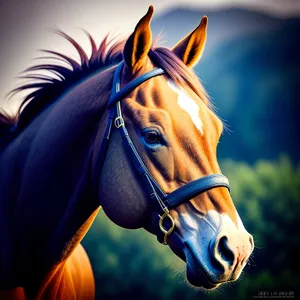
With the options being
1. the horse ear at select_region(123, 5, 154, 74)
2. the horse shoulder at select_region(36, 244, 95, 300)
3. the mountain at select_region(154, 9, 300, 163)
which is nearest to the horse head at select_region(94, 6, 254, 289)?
the horse ear at select_region(123, 5, 154, 74)

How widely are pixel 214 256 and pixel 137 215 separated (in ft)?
1.24

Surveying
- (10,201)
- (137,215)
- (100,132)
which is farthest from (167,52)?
(10,201)

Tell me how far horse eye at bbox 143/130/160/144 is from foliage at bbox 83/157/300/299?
15.5 ft

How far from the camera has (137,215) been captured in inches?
61.7

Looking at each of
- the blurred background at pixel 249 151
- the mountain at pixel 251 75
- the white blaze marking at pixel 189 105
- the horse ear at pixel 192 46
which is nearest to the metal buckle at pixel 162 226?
the white blaze marking at pixel 189 105

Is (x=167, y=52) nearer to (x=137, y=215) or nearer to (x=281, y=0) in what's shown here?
(x=137, y=215)

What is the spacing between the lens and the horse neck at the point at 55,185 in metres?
1.77

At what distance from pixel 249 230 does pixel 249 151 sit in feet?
4.92

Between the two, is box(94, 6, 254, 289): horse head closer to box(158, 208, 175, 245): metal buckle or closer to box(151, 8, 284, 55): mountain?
box(158, 208, 175, 245): metal buckle

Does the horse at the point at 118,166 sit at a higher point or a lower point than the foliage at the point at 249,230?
higher

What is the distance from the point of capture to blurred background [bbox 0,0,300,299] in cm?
523

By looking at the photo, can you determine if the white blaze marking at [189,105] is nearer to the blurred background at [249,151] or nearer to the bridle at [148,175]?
the bridle at [148,175]

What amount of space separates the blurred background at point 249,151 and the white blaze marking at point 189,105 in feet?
11.1

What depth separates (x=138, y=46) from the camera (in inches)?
65.6
